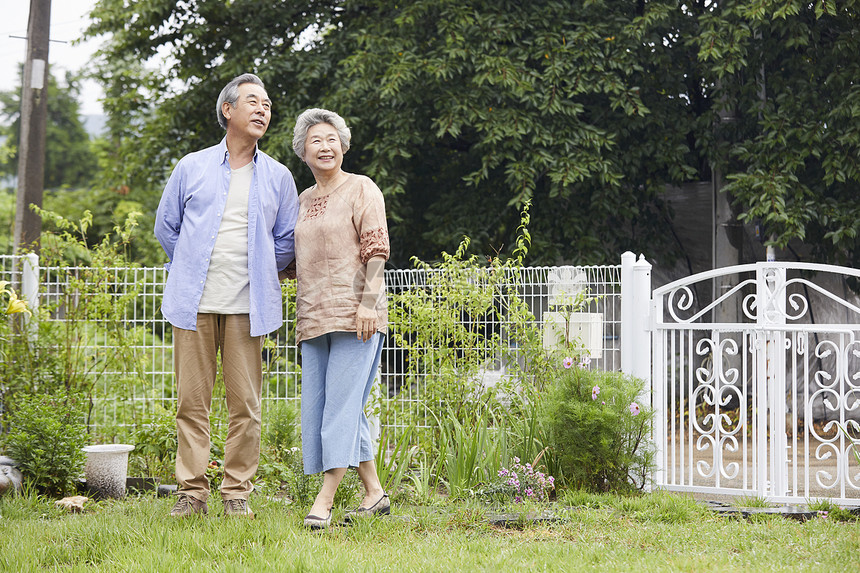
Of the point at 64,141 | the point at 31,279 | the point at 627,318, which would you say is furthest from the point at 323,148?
the point at 64,141

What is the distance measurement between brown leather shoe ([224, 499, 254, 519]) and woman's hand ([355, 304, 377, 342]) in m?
0.98

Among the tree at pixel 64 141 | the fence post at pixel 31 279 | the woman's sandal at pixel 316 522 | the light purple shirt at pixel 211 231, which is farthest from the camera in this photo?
the tree at pixel 64 141

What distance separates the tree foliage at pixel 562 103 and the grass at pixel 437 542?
14.7 ft

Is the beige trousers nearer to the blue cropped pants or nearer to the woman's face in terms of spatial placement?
the blue cropped pants

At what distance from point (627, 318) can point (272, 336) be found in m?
2.71

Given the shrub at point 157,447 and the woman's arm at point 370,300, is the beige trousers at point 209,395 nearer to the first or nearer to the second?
the woman's arm at point 370,300

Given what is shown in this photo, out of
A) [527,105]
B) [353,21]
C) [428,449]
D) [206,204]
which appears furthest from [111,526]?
[353,21]

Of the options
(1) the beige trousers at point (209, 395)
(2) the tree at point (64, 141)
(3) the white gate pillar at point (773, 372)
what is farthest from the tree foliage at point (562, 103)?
(2) the tree at point (64, 141)

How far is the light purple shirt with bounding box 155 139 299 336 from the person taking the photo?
12.0 ft

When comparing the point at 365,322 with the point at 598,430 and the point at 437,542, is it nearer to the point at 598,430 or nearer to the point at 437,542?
the point at 437,542

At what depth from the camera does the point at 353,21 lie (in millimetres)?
9438

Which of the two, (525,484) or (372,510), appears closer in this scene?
(372,510)

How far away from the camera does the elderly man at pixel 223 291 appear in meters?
3.68

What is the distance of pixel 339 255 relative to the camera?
143 inches
